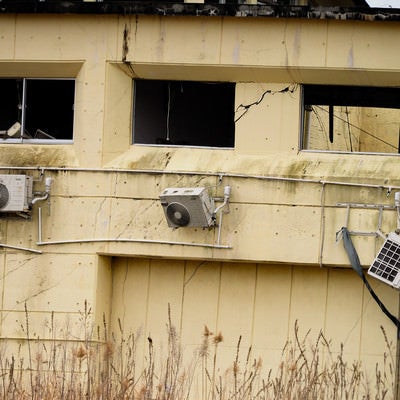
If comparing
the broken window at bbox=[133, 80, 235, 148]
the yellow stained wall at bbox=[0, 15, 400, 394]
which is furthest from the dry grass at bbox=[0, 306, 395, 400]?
the broken window at bbox=[133, 80, 235, 148]

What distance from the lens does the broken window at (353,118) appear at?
1479 centimetres

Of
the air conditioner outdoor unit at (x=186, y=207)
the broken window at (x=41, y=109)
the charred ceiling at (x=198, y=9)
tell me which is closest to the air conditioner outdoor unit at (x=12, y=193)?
the broken window at (x=41, y=109)

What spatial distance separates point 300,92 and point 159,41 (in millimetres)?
1840

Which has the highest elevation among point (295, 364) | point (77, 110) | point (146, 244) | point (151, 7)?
point (151, 7)

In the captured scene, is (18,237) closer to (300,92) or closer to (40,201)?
(40,201)

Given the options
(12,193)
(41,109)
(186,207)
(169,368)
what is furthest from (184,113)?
(169,368)

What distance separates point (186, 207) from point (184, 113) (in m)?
2.16

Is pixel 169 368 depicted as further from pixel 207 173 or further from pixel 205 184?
pixel 207 173

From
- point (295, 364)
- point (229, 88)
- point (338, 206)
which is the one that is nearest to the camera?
point (295, 364)

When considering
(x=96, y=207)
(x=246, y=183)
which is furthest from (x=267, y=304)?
(x=96, y=207)

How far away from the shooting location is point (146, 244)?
14.5 meters

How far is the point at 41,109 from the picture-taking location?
15422mm

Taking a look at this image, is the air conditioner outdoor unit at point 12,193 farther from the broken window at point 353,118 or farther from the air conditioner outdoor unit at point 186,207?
the broken window at point 353,118

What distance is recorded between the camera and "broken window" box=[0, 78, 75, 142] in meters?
15.3
